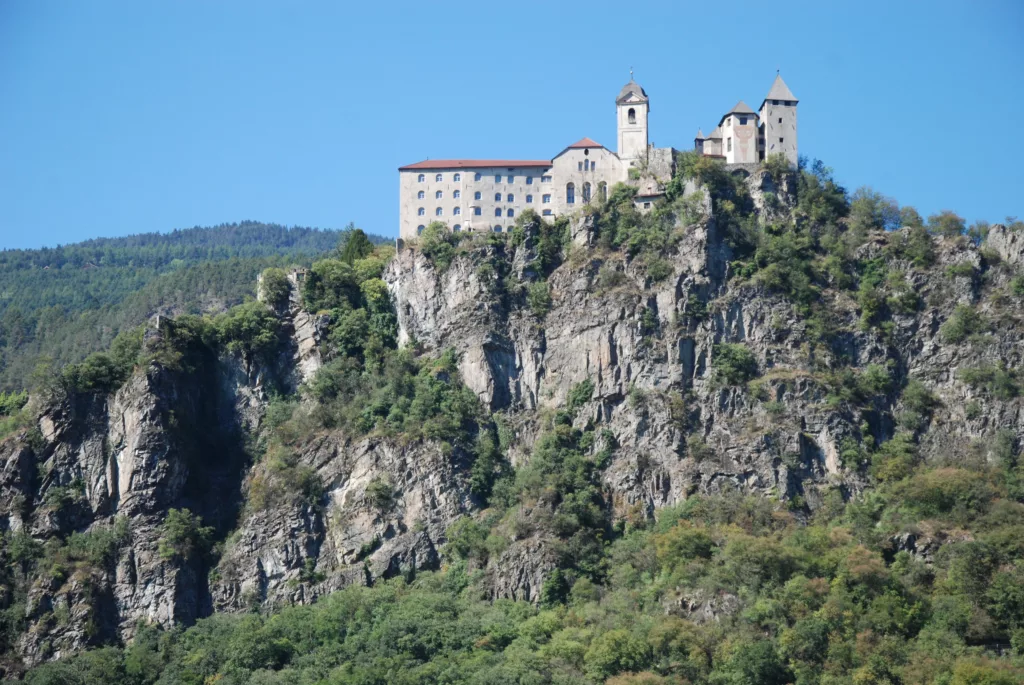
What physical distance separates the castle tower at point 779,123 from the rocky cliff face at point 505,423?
415 centimetres

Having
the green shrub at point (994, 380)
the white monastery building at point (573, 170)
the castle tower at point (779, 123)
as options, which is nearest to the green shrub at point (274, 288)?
the white monastery building at point (573, 170)

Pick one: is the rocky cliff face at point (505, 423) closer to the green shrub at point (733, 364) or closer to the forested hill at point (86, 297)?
the green shrub at point (733, 364)

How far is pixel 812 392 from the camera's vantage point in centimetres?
8831

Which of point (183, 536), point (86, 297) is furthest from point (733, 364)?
point (86, 297)

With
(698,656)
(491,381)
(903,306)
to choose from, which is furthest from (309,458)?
(903,306)

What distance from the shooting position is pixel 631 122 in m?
101

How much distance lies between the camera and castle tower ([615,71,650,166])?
330 ft

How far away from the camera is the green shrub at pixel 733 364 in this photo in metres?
89.4

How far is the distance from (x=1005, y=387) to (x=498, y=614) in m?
27.5

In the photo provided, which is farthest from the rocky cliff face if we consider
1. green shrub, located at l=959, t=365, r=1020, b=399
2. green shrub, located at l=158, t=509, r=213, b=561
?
green shrub, located at l=959, t=365, r=1020, b=399

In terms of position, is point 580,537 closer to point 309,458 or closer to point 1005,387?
point 309,458

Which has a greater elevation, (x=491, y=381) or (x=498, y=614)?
(x=491, y=381)

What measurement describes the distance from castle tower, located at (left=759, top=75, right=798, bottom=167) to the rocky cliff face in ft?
13.6

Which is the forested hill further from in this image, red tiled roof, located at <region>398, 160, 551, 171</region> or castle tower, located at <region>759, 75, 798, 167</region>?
castle tower, located at <region>759, 75, 798, 167</region>
